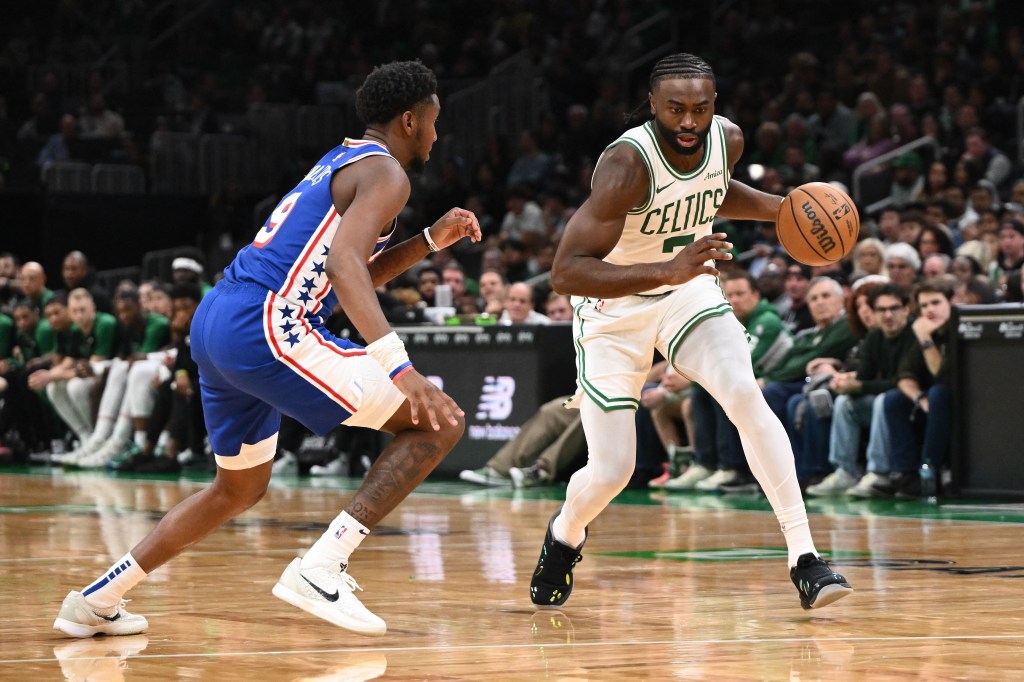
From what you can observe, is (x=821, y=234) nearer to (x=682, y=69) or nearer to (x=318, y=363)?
(x=682, y=69)

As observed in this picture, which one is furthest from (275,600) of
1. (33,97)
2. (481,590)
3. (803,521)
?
(33,97)

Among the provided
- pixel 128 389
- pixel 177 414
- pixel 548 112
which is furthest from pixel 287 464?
pixel 548 112

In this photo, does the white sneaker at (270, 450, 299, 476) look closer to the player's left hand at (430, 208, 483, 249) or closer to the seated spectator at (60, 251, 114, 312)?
the seated spectator at (60, 251, 114, 312)

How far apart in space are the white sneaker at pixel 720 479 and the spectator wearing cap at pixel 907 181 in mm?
4796

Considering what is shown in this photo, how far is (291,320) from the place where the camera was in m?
4.96

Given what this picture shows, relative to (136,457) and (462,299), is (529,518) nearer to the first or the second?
(462,299)

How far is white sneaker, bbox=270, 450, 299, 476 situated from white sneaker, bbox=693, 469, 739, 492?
4.12 meters

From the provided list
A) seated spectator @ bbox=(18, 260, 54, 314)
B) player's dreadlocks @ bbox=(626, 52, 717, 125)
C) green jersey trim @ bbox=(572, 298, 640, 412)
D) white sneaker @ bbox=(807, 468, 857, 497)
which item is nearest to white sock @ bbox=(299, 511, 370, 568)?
green jersey trim @ bbox=(572, 298, 640, 412)

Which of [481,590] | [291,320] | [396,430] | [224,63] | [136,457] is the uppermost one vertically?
[224,63]

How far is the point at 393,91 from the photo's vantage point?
5.16 m

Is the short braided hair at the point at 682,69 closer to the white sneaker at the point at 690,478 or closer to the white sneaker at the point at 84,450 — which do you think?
the white sneaker at the point at 690,478

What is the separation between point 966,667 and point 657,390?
7390 millimetres

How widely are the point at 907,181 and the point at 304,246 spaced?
11009mm

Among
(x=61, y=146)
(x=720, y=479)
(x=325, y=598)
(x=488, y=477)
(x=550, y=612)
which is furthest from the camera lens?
(x=61, y=146)
